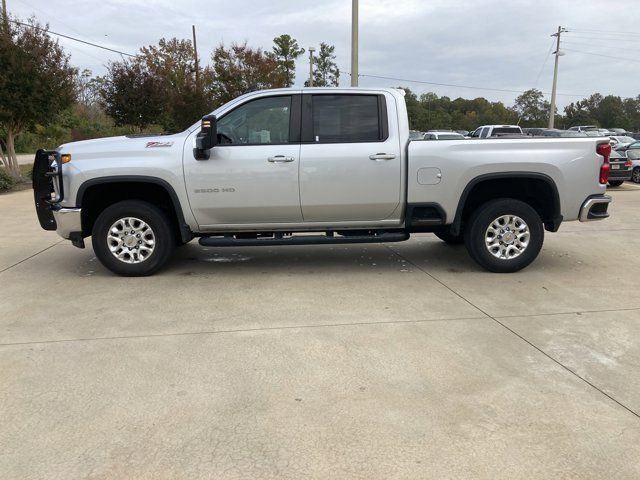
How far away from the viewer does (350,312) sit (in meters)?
4.94

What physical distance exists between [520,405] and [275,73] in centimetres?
2789

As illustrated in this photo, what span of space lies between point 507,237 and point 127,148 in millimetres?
4445

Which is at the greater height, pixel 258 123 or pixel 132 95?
pixel 132 95

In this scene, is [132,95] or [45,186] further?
[132,95]

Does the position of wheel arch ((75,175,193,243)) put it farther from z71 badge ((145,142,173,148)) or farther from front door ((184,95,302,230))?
z71 badge ((145,142,173,148))

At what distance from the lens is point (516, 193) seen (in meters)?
6.40

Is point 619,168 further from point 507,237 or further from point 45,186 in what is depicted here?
point 45,186

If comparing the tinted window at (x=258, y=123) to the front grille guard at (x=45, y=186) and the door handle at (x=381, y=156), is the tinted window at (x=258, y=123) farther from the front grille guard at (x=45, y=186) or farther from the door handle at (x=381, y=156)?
the front grille guard at (x=45, y=186)

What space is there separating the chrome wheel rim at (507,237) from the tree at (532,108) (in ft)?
271

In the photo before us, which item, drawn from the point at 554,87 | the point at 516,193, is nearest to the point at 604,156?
the point at 516,193

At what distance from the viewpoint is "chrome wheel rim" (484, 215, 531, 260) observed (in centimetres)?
614

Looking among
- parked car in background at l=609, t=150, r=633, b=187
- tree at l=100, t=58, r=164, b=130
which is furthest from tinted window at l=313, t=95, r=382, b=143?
tree at l=100, t=58, r=164, b=130

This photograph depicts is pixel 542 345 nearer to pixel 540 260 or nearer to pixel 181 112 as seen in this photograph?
pixel 540 260

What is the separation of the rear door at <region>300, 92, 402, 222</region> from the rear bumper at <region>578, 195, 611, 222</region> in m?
2.14
